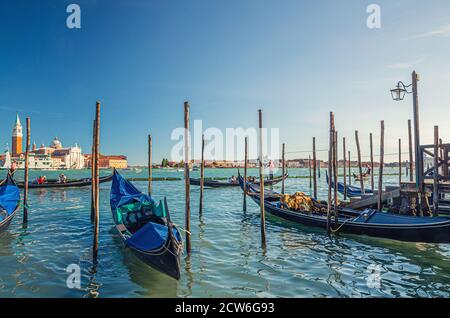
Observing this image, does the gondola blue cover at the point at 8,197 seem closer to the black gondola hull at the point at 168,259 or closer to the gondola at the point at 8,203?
the gondola at the point at 8,203

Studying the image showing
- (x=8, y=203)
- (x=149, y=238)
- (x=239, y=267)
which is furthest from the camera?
(x=8, y=203)

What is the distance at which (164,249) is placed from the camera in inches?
208

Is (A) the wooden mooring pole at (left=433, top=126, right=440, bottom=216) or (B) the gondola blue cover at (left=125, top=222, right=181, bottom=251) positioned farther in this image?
(A) the wooden mooring pole at (left=433, top=126, right=440, bottom=216)

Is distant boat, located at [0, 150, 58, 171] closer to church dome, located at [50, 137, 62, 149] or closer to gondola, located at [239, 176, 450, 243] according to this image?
church dome, located at [50, 137, 62, 149]

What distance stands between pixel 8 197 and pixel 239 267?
896cm

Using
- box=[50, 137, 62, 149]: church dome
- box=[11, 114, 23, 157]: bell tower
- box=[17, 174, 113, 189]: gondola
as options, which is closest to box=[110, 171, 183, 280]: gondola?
box=[17, 174, 113, 189]: gondola

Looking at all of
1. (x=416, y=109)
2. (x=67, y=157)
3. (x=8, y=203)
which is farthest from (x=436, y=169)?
(x=67, y=157)

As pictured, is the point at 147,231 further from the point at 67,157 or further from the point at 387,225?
the point at 67,157

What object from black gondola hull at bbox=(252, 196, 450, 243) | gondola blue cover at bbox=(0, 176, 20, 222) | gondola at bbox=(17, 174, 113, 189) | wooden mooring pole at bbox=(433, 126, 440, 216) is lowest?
black gondola hull at bbox=(252, 196, 450, 243)

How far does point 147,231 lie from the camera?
618 cm

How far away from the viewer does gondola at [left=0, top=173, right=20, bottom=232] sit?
9.05 metres

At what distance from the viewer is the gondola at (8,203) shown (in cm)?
905

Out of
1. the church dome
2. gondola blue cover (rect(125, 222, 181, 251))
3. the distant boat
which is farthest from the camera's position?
the church dome
